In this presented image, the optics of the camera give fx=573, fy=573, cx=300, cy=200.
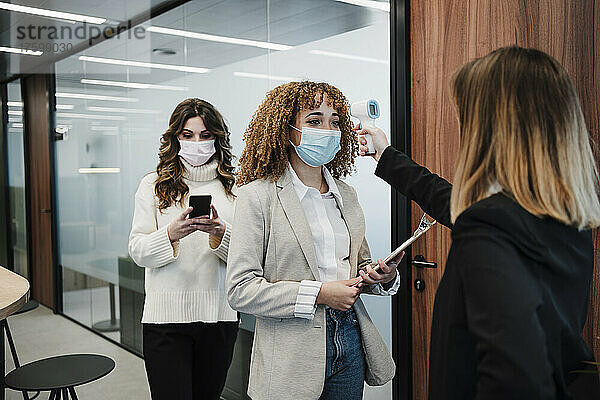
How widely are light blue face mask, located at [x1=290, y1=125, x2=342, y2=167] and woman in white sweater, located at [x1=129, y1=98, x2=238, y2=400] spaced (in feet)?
1.45

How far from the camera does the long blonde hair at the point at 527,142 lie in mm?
1006

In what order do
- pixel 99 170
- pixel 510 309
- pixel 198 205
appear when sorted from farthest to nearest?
pixel 99 170 < pixel 198 205 < pixel 510 309

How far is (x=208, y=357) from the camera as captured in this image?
2139 millimetres

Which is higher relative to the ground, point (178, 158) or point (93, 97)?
point (93, 97)

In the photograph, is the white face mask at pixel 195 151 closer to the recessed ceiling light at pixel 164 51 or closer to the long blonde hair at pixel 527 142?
the recessed ceiling light at pixel 164 51

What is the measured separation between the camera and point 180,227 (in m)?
2.00

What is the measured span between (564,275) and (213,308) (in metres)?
1.38

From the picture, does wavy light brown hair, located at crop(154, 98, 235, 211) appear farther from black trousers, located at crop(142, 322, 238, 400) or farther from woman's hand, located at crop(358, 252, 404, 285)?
woman's hand, located at crop(358, 252, 404, 285)

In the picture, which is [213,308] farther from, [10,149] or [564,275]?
[564,275]

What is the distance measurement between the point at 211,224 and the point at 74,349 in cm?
97

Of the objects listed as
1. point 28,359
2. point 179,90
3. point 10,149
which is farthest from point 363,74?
point 28,359

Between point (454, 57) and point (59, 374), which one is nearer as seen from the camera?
point (59, 374)

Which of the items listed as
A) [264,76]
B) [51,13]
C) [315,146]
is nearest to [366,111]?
[315,146]

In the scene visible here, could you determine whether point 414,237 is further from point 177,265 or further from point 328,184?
point 177,265
